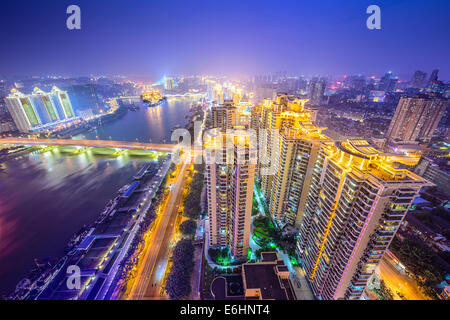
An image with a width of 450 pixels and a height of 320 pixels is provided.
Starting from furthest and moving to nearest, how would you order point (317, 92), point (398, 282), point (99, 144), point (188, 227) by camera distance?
1. point (317, 92)
2. point (99, 144)
3. point (188, 227)
4. point (398, 282)

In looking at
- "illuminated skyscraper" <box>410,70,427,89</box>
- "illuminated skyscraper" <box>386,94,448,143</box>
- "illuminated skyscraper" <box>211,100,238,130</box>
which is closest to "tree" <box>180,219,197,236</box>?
"illuminated skyscraper" <box>211,100,238,130</box>

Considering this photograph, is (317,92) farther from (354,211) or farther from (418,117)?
(354,211)

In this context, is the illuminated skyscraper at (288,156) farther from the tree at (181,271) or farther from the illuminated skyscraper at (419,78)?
the illuminated skyscraper at (419,78)

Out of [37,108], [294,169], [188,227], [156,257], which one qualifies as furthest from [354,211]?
[37,108]

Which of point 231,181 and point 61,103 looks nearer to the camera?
point 231,181

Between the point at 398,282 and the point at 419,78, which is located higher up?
the point at 419,78

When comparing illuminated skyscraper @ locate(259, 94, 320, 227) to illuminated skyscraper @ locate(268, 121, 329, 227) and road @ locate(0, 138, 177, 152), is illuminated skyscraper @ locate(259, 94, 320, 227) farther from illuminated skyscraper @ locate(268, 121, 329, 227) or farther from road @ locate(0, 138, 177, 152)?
road @ locate(0, 138, 177, 152)
